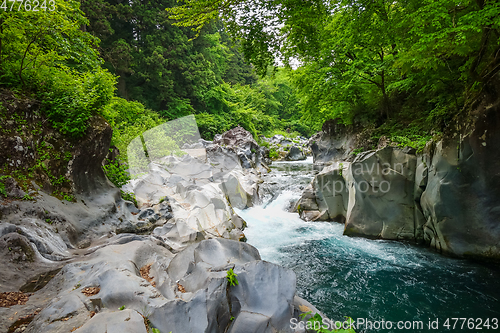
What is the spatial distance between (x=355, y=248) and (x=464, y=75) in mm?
5675

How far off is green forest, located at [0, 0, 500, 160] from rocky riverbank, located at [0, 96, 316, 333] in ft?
3.70

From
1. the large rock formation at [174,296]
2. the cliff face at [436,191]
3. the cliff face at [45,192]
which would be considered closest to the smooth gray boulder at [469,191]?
the cliff face at [436,191]

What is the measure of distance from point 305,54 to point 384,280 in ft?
18.7

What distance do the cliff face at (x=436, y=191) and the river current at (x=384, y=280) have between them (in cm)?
48

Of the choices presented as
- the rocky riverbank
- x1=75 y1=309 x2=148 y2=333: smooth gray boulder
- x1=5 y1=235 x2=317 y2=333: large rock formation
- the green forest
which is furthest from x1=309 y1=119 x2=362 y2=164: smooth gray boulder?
x1=75 y1=309 x2=148 y2=333: smooth gray boulder

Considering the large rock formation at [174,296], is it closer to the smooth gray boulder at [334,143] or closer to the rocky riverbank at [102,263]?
the rocky riverbank at [102,263]

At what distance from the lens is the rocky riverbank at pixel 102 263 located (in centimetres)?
266

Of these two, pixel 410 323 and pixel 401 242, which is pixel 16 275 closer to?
pixel 410 323

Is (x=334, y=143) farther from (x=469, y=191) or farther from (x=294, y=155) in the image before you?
(x=469, y=191)

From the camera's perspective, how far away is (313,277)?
5996 mm

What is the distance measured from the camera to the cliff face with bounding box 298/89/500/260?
5.41 m

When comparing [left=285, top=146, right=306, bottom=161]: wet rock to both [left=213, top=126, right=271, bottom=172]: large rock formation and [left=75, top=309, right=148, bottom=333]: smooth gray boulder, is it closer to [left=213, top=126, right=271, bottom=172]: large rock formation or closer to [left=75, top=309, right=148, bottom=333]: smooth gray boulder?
[left=213, top=126, right=271, bottom=172]: large rock formation

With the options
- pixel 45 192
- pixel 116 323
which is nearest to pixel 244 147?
pixel 45 192

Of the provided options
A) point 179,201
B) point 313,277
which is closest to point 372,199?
point 313,277
